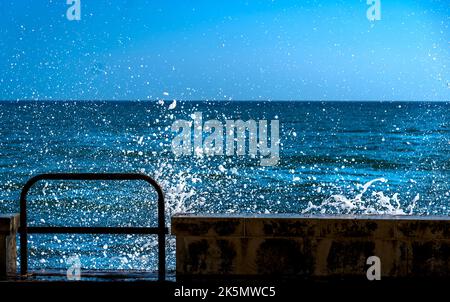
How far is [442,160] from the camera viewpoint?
47188 millimetres

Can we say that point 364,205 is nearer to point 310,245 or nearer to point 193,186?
point 193,186

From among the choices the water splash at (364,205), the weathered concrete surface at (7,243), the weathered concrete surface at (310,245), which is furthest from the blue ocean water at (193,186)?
the weathered concrete surface at (310,245)

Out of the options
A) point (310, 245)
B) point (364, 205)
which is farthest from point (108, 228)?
point (364, 205)

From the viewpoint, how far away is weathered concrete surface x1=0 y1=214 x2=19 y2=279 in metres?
6.08

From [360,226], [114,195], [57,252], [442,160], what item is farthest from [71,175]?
[442,160]

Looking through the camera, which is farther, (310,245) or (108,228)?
(108,228)

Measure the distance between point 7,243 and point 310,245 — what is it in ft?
8.01

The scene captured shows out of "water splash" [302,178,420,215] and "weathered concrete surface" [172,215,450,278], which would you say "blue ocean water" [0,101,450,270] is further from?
"weathered concrete surface" [172,215,450,278]

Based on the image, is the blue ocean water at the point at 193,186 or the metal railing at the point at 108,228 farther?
the blue ocean water at the point at 193,186

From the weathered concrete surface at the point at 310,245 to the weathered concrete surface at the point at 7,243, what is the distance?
132cm

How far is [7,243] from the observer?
612cm

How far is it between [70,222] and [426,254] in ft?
56.8

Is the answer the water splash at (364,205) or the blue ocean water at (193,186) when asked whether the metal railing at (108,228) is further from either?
the water splash at (364,205)

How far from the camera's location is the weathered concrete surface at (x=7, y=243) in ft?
20.0
